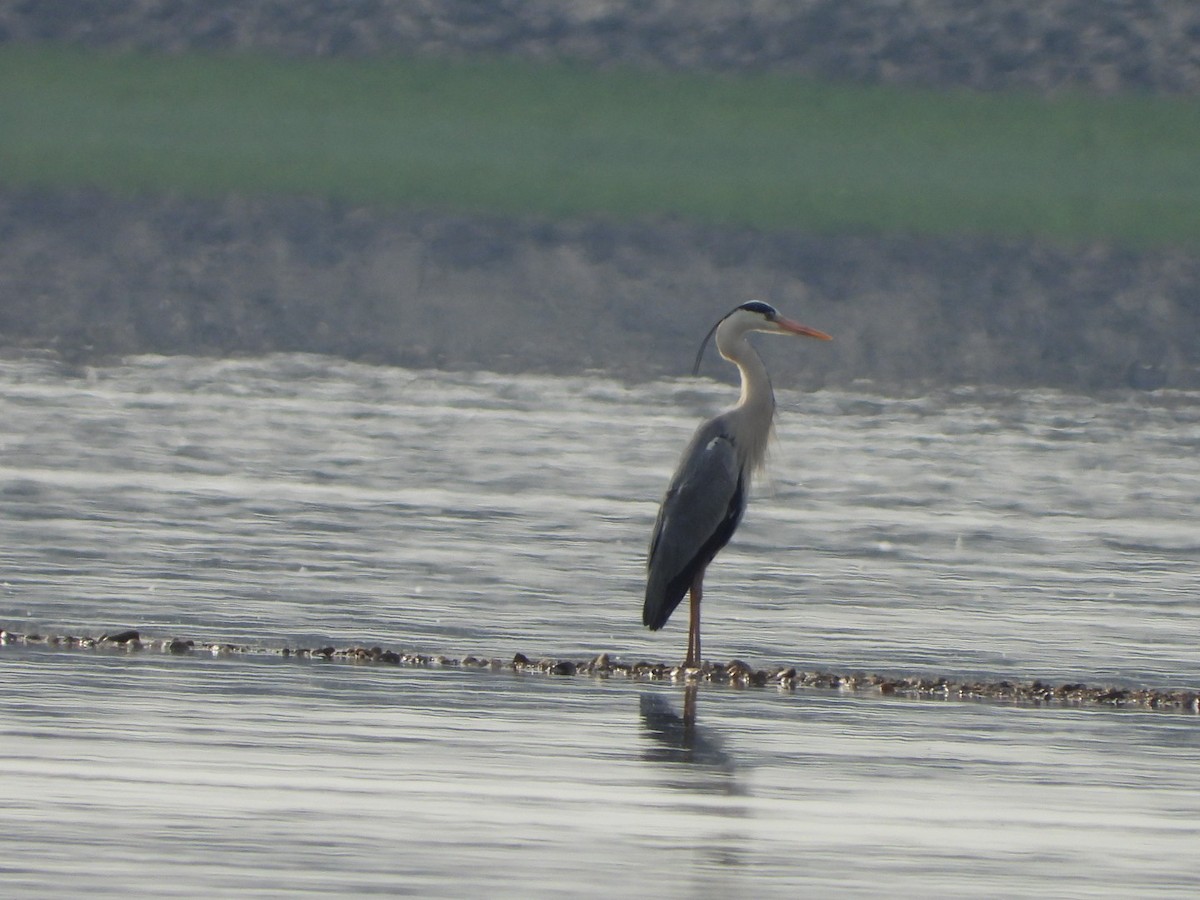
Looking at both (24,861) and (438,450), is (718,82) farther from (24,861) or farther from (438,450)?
(24,861)

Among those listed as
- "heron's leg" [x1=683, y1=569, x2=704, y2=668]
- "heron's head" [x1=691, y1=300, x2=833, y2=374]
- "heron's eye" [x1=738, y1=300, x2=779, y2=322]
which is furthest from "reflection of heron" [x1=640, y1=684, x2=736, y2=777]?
"heron's eye" [x1=738, y1=300, x2=779, y2=322]

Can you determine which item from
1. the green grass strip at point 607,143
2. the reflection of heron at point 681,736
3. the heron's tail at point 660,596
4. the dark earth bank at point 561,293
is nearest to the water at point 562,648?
the reflection of heron at point 681,736

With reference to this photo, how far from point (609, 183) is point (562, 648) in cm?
3312

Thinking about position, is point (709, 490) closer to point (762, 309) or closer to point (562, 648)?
point (562, 648)

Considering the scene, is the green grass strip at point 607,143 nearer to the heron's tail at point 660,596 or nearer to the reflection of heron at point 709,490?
the reflection of heron at point 709,490

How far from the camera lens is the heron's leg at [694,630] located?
492 inches

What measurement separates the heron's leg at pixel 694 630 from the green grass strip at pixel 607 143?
2929cm

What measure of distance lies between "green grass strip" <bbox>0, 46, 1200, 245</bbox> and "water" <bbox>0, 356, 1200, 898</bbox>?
18813 millimetres

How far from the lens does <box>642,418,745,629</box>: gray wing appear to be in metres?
13.1

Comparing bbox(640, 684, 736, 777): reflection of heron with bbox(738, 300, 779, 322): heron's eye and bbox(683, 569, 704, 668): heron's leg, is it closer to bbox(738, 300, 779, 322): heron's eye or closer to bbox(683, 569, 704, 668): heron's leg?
bbox(683, 569, 704, 668): heron's leg

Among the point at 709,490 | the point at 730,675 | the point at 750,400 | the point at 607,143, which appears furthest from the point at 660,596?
the point at 607,143

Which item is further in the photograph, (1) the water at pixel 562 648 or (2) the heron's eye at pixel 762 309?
(2) the heron's eye at pixel 762 309

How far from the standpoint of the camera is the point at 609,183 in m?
45.6

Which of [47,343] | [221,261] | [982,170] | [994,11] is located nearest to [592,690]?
[47,343]
